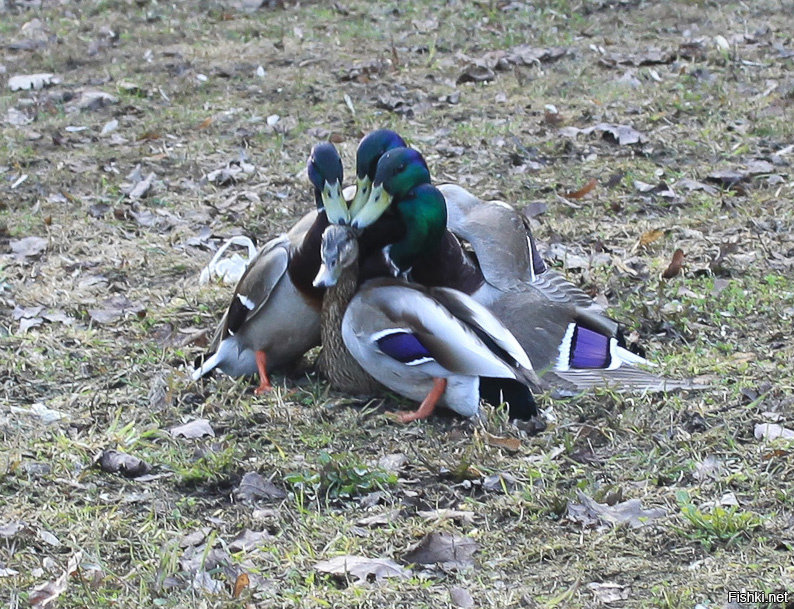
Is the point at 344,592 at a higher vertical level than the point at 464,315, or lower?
lower

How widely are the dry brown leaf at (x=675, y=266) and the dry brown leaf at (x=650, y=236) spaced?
0.29m

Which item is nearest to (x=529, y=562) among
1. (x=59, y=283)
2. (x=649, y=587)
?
(x=649, y=587)

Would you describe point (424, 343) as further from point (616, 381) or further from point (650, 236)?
point (650, 236)

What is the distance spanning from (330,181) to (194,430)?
1048mm

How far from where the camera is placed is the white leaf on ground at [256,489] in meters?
3.81

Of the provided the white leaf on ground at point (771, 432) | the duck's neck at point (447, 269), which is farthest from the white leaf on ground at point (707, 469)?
the duck's neck at point (447, 269)

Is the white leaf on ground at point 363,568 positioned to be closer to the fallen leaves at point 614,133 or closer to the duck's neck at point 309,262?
the duck's neck at point 309,262

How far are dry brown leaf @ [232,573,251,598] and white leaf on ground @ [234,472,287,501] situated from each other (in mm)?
556

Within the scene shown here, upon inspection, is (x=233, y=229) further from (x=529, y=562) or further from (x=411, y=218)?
(x=529, y=562)

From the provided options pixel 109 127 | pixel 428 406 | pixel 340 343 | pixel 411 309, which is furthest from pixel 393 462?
pixel 109 127

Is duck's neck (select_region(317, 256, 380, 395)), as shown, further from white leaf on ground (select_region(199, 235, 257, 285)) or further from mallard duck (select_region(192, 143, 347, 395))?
white leaf on ground (select_region(199, 235, 257, 285))

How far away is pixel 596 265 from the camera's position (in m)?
5.70

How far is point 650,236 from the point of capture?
19.7 feet

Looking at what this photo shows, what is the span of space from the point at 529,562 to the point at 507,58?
239 inches
